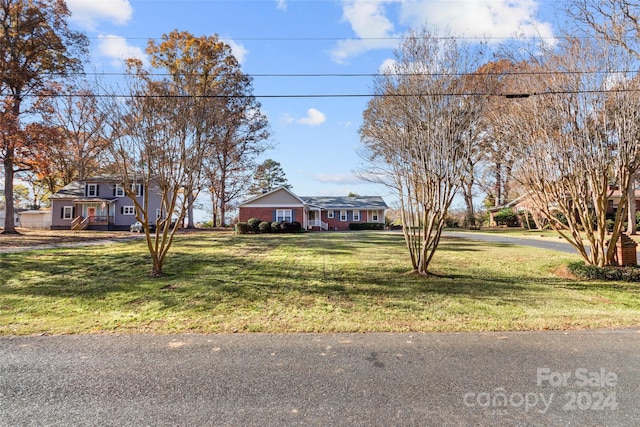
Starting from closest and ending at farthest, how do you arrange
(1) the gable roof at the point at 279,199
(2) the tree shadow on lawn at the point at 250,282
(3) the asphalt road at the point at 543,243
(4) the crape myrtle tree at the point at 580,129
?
(2) the tree shadow on lawn at the point at 250,282, (4) the crape myrtle tree at the point at 580,129, (3) the asphalt road at the point at 543,243, (1) the gable roof at the point at 279,199

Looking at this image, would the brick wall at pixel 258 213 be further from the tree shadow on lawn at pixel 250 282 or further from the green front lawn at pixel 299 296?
the tree shadow on lawn at pixel 250 282

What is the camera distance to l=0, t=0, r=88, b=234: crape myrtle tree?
21.6 meters

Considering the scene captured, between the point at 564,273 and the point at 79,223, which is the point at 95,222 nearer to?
the point at 79,223

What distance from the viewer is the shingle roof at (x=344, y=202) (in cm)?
4084

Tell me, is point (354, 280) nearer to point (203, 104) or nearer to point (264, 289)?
point (264, 289)

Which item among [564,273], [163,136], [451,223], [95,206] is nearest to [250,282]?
[163,136]

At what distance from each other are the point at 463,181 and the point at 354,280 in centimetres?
388

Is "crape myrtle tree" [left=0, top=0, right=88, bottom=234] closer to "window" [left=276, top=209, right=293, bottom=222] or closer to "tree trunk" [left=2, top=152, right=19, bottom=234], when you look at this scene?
"tree trunk" [left=2, top=152, right=19, bottom=234]

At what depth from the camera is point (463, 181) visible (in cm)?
926

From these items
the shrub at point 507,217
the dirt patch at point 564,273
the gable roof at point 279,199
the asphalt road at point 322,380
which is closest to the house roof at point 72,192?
the gable roof at point 279,199

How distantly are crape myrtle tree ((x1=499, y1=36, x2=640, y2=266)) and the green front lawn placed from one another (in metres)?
2.23

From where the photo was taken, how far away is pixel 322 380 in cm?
367

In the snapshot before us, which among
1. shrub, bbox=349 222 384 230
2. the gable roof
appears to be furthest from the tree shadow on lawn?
shrub, bbox=349 222 384 230

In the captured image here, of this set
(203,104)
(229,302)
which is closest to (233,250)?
(203,104)
